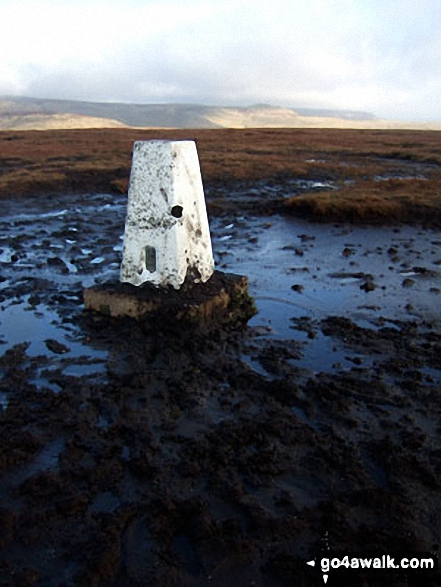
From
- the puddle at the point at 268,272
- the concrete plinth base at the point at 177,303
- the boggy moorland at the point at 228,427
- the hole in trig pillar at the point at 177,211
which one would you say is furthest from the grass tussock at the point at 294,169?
the hole in trig pillar at the point at 177,211

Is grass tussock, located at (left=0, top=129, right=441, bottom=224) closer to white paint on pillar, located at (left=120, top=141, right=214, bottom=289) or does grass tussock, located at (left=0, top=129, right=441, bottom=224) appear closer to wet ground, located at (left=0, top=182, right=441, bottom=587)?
wet ground, located at (left=0, top=182, right=441, bottom=587)

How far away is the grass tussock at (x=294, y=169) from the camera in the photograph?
17.4 metres

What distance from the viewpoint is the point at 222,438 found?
5645mm

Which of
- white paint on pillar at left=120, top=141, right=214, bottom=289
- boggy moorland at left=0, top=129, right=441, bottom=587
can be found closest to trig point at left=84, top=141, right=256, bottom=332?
white paint on pillar at left=120, top=141, right=214, bottom=289

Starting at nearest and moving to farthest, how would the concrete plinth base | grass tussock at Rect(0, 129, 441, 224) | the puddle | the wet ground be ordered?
the wet ground → the concrete plinth base → the puddle → grass tussock at Rect(0, 129, 441, 224)

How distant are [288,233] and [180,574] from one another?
1232 centimetres

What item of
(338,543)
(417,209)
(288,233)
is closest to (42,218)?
(288,233)

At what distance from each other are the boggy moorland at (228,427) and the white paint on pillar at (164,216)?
0.92 metres

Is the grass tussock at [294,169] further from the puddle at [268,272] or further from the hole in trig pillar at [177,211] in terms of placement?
the hole in trig pillar at [177,211]

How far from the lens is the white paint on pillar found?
26.8ft

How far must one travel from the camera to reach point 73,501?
4691 millimetres

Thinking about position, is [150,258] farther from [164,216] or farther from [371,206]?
[371,206]

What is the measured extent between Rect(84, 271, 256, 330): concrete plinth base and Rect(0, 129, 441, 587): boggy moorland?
0.21 meters

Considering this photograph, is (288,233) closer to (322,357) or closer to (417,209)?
(417,209)
